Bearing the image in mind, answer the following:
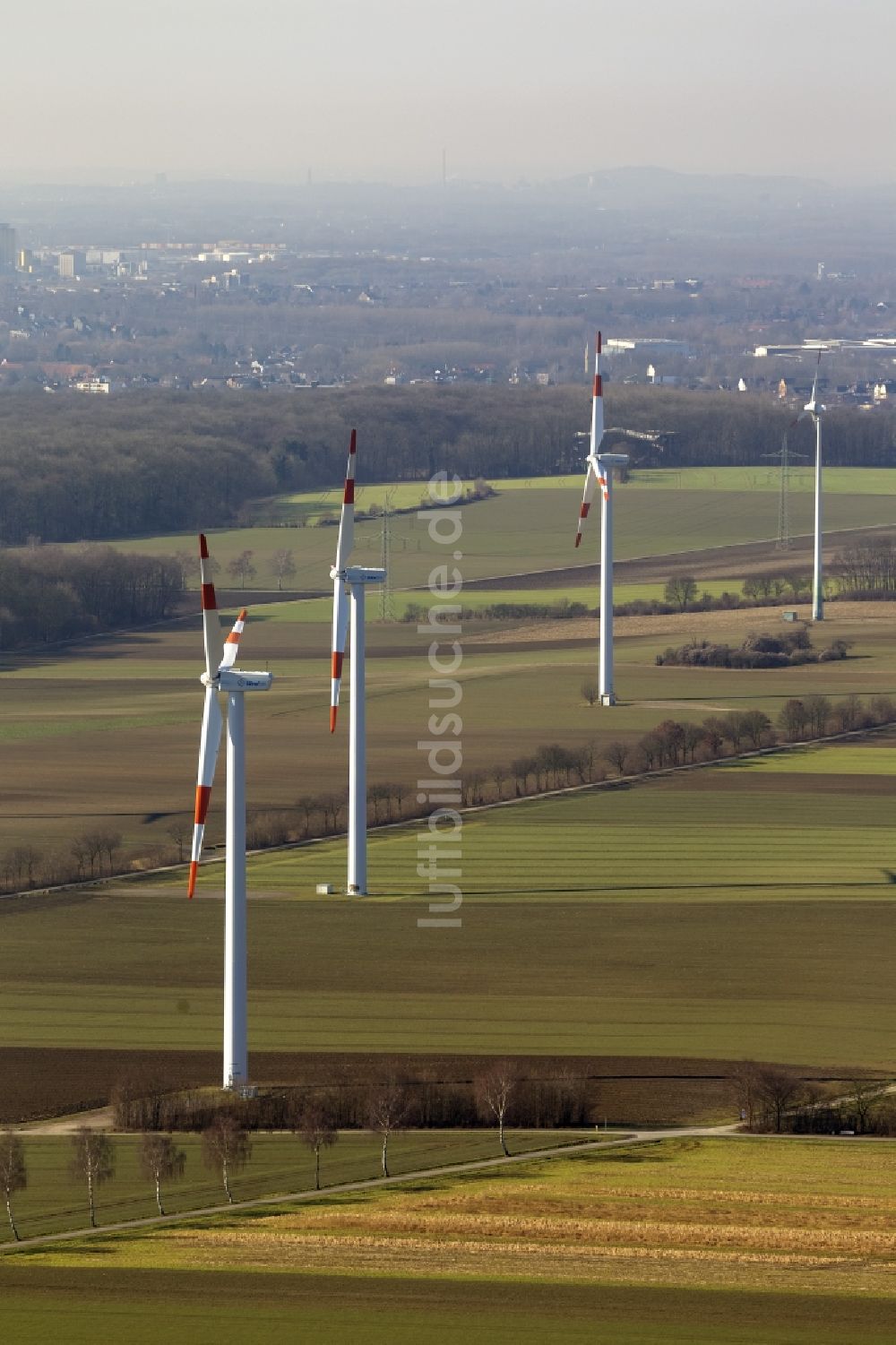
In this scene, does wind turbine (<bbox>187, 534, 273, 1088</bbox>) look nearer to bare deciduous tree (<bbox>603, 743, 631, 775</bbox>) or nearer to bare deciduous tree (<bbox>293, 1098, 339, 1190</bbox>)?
bare deciduous tree (<bbox>293, 1098, 339, 1190</bbox>)

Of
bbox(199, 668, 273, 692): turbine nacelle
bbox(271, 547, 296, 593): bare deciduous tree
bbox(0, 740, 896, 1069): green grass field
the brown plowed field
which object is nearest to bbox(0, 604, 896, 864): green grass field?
bbox(0, 740, 896, 1069): green grass field

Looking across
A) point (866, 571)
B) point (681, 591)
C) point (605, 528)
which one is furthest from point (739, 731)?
point (866, 571)

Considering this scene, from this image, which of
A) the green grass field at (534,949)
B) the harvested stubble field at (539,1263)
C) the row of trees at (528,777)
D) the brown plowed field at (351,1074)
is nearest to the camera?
the harvested stubble field at (539,1263)

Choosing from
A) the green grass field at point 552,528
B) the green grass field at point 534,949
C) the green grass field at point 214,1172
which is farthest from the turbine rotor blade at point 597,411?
the green grass field at point 214,1172

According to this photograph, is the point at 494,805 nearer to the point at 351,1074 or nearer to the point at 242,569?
the point at 351,1074

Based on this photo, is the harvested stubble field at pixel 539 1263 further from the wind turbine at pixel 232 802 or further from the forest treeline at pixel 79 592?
the forest treeline at pixel 79 592
